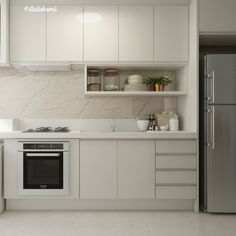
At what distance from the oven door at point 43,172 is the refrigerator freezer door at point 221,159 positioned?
1.51m

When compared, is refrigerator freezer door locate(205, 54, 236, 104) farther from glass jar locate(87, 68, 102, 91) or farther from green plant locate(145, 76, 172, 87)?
glass jar locate(87, 68, 102, 91)

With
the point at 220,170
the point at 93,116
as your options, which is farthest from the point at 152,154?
the point at 93,116

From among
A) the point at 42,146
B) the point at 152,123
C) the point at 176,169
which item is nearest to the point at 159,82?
the point at 152,123

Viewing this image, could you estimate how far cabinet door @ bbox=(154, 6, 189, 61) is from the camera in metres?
3.78

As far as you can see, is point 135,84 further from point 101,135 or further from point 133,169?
point 133,169

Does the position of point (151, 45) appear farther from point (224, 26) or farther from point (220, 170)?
point (220, 170)

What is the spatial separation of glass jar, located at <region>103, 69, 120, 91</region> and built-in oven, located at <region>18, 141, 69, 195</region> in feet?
3.21

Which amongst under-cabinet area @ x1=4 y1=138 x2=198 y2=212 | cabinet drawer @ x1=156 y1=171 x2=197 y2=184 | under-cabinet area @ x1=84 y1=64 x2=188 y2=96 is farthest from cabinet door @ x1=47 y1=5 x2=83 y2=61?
cabinet drawer @ x1=156 y1=171 x2=197 y2=184

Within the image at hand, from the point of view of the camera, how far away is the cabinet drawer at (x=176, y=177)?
11.6ft

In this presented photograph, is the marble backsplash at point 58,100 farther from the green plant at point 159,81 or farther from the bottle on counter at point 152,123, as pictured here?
the green plant at point 159,81

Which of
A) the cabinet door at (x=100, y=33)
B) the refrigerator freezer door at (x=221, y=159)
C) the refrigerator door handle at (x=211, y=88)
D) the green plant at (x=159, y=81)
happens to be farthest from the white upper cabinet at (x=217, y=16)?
the cabinet door at (x=100, y=33)

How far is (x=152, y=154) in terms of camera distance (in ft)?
11.6

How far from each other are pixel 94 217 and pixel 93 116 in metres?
1.33

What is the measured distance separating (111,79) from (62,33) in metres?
0.82
